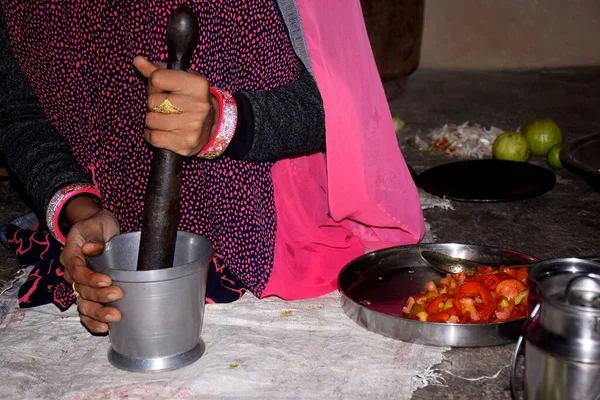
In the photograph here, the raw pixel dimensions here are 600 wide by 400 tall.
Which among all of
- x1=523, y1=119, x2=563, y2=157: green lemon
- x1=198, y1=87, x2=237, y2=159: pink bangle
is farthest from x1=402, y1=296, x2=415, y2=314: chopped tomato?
x1=523, y1=119, x2=563, y2=157: green lemon

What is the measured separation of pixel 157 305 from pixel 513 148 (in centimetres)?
263

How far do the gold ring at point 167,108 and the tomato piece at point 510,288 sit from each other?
0.96 metres

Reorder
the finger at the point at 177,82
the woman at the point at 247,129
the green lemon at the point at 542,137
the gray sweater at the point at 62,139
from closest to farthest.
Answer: the finger at the point at 177,82 → the gray sweater at the point at 62,139 → the woman at the point at 247,129 → the green lemon at the point at 542,137

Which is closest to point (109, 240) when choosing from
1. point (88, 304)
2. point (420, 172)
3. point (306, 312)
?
point (88, 304)

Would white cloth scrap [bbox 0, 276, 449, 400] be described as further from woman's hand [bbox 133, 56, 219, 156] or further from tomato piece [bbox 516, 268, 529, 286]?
woman's hand [bbox 133, 56, 219, 156]

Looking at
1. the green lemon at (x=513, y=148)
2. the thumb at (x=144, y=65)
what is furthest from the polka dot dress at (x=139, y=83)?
the green lemon at (x=513, y=148)

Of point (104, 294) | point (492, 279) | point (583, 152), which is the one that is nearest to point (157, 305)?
point (104, 294)

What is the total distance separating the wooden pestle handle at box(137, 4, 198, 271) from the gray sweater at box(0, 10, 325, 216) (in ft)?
0.75

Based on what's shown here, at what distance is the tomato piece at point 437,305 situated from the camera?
6.35 feet

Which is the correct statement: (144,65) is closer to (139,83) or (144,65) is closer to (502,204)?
(139,83)

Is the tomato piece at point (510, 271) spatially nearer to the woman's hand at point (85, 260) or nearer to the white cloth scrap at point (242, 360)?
the white cloth scrap at point (242, 360)

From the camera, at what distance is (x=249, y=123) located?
1846mm

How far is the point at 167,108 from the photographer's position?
1582 mm

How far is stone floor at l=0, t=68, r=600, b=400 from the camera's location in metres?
1.82
